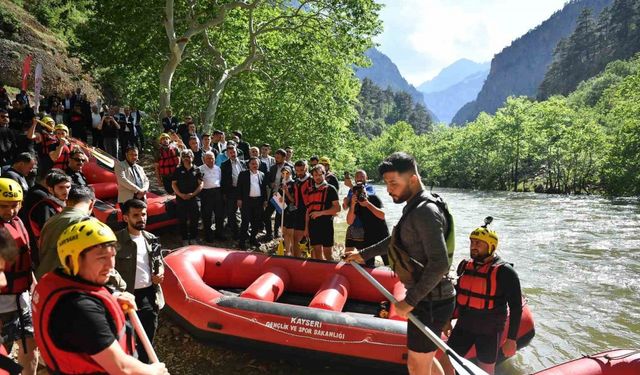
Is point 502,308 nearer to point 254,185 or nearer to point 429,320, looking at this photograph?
point 429,320

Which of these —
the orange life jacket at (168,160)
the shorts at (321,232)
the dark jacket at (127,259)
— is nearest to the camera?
the dark jacket at (127,259)

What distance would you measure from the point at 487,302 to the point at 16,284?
3.61 metres

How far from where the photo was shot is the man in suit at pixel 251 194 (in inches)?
283

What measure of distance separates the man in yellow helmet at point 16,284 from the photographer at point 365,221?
391 centimetres

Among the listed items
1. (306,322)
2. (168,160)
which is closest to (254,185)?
(168,160)

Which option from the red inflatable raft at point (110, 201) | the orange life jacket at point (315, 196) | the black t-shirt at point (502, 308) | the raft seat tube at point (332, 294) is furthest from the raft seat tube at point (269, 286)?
the black t-shirt at point (502, 308)

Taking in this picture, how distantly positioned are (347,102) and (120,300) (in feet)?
48.7

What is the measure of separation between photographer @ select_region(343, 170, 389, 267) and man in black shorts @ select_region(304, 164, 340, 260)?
307mm

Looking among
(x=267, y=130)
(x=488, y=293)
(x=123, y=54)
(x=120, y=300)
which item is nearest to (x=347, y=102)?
(x=267, y=130)

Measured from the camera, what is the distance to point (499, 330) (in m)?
3.46

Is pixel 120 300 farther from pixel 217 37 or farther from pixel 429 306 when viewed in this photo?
pixel 217 37

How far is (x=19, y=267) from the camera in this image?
2910mm

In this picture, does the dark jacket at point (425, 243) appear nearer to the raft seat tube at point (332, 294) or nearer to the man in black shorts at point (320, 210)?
the raft seat tube at point (332, 294)

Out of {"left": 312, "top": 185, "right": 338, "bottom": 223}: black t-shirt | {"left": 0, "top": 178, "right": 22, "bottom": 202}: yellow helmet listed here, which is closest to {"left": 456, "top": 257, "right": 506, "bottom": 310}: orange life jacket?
{"left": 312, "top": 185, "right": 338, "bottom": 223}: black t-shirt
